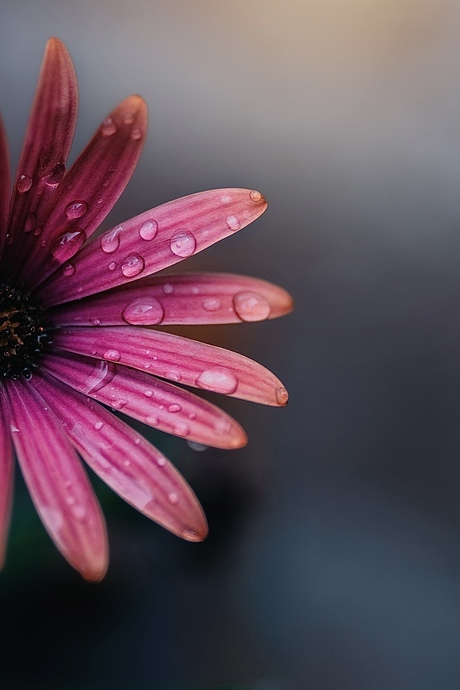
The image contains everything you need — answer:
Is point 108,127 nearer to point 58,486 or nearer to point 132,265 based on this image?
point 132,265

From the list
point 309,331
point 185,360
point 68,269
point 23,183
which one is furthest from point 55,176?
point 309,331

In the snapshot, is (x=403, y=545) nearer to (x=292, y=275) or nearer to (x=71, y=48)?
(x=292, y=275)

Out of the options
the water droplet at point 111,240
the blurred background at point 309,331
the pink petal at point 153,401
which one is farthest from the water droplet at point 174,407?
the blurred background at point 309,331

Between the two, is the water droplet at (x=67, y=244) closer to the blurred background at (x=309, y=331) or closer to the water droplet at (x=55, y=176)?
the water droplet at (x=55, y=176)

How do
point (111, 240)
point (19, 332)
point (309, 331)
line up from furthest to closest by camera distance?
point (309, 331) < point (19, 332) < point (111, 240)

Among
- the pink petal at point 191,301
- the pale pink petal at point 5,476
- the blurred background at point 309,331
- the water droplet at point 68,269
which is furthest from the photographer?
the blurred background at point 309,331

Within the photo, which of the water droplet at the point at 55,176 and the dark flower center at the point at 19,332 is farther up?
the water droplet at the point at 55,176
